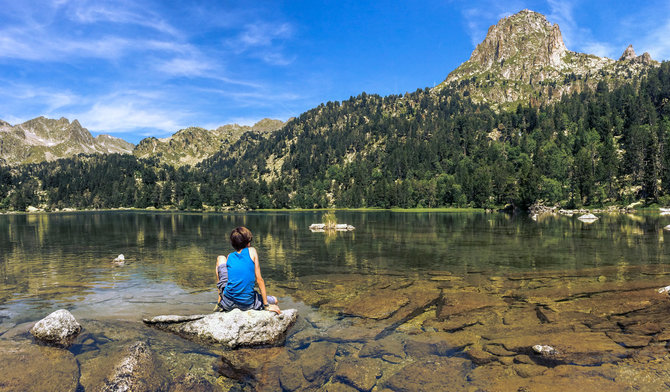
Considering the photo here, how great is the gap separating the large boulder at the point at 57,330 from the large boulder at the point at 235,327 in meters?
3.00

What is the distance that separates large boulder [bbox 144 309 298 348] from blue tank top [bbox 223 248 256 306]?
586 millimetres

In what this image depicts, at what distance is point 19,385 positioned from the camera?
9.08 m

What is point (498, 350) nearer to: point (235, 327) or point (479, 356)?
point (479, 356)

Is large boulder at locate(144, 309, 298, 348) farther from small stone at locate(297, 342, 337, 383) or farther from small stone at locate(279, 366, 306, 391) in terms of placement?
small stone at locate(279, 366, 306, 391)

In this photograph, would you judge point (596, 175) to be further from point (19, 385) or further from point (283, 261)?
point (19, 385)

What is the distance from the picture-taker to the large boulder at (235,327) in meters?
12.1

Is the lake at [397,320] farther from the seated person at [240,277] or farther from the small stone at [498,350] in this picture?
the seated person at [240,277]

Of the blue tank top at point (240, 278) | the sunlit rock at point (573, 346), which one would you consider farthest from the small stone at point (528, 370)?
the blue tank top at point (240, 278)

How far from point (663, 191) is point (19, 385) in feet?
654

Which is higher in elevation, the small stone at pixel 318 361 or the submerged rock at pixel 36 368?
the submerged rock at pixel 36 368

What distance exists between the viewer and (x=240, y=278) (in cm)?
1312

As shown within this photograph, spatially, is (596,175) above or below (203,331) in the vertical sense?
above

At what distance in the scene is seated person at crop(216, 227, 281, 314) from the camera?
1312 centimetres

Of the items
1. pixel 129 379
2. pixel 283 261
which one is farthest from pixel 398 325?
pixel 283 261
